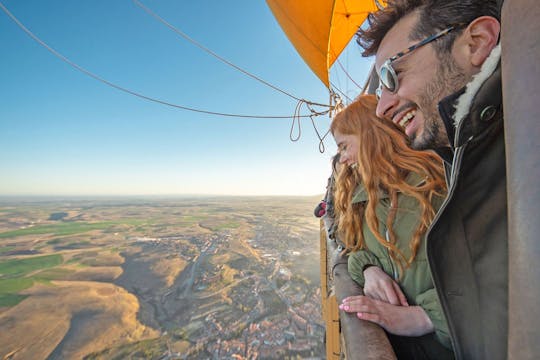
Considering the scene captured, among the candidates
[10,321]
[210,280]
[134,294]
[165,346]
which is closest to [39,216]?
[10,321]

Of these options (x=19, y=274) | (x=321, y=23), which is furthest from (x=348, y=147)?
(x=19, y=274)

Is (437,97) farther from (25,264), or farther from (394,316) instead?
(25,264)

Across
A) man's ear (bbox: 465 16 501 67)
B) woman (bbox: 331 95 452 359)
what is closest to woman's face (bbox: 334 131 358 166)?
woman (bbox: 331 95 452 359)

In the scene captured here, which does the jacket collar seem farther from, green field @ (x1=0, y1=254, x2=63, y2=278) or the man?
green field @ (x1=0, y1=254, x2=63, y2=278)

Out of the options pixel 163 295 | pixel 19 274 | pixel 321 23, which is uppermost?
pixel 321 23

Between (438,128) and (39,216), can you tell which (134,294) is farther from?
(39,216)

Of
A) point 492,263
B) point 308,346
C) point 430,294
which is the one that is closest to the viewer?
point 492,263
